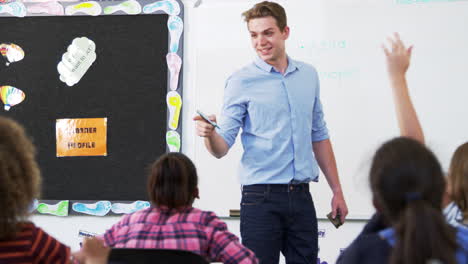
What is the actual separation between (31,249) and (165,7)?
2.42 meters

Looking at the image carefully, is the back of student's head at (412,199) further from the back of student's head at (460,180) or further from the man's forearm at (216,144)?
the man's forearm at (216,144)

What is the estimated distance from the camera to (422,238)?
1109 mm

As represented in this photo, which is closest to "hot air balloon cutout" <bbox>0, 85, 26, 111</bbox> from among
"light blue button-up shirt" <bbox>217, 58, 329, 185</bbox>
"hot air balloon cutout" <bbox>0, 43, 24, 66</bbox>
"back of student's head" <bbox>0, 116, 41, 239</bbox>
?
"hot air balloon cutout" <bbox>0, 43, 24, 66</bbox>

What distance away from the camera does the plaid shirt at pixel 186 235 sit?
5.36ft

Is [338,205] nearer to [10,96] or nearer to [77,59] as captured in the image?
[77,59]

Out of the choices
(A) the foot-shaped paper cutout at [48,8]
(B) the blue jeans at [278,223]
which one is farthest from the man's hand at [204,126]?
(A) the foot-shaped paper cutout at [48,8]

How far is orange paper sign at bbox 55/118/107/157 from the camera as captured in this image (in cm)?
356

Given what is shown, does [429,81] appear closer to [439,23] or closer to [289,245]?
[439,23]

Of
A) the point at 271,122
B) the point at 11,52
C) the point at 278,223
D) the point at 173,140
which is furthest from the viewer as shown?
the point at 11,52

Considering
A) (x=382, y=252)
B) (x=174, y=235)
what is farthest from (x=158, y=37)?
(x=382, y=252)

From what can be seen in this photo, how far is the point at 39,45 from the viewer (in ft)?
12.0

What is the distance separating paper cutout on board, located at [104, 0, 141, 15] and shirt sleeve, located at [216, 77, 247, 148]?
142cm

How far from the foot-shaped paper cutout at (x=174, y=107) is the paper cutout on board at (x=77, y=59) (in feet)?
1.94

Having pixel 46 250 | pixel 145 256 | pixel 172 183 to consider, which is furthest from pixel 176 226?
pixel 46 250
